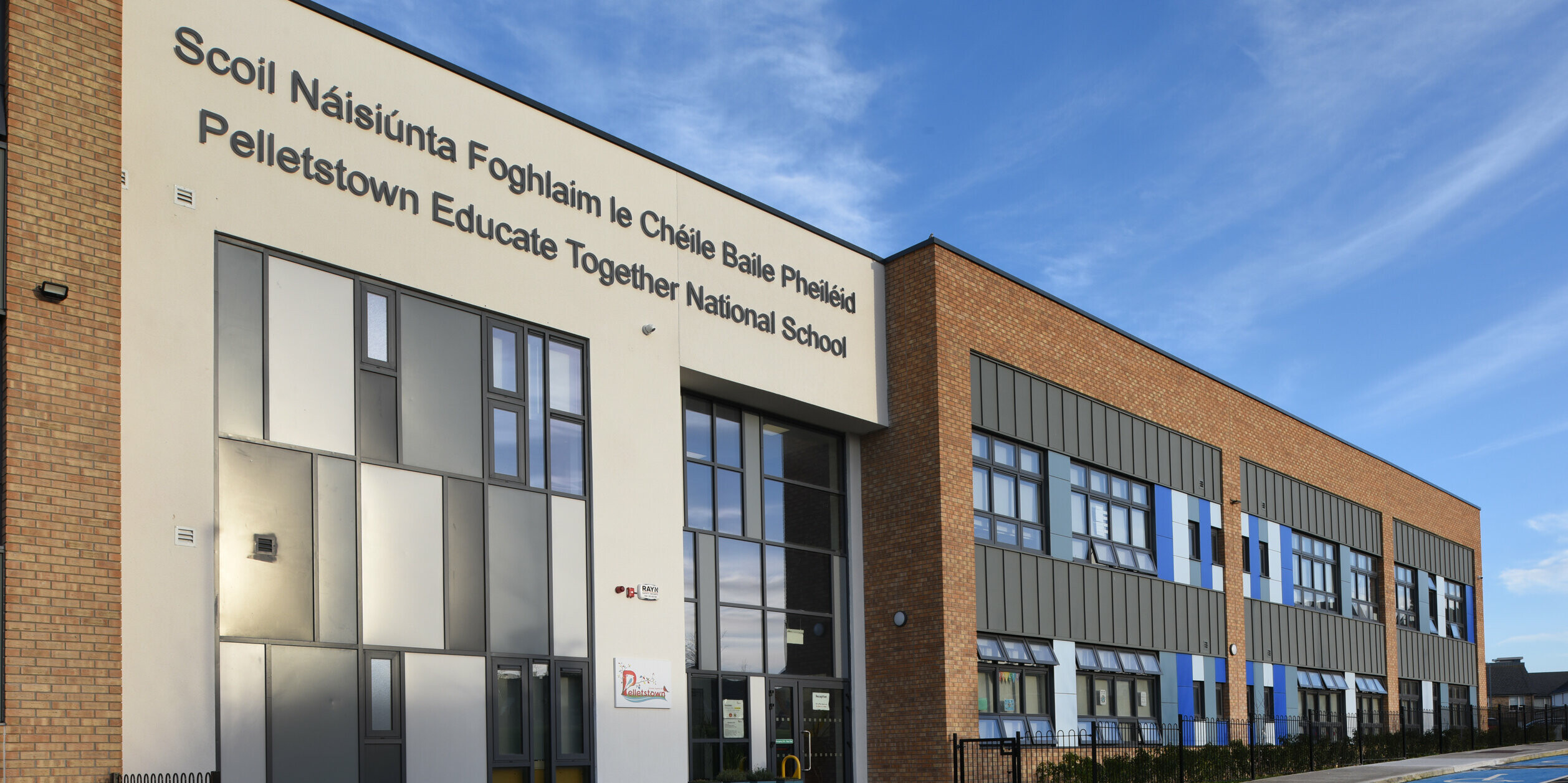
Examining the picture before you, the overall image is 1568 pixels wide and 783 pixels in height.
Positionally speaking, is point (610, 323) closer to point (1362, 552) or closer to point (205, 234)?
point (205, 234)

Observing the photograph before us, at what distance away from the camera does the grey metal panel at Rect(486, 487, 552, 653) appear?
1570 centimetres

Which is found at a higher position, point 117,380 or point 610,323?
point 610,323

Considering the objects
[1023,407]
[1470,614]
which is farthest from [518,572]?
[1470,614]

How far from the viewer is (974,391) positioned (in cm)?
2267

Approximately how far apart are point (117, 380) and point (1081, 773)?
16.6 metres

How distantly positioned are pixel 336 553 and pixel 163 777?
9.53 feet

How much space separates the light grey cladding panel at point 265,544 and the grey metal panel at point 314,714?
11.7 inches

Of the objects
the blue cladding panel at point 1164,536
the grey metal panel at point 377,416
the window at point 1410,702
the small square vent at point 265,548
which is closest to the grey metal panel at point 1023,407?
the blue cladding panel at point 1164,536

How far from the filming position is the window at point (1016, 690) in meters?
21.9

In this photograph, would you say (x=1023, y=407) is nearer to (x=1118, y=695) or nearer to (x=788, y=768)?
(x=1118, y=695)

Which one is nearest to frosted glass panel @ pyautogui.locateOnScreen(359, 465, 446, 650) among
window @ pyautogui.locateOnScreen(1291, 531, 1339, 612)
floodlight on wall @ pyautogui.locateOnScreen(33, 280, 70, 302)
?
floodlight on wall @ pyautogui.locateOnScreen(33, 280, 70, 302)

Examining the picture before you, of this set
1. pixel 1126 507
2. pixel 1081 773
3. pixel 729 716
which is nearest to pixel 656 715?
pixel 729 716

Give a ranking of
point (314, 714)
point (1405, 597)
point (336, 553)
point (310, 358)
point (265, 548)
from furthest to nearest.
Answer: point (1405, 597), point (310, 358), point (336, 553), point (314, 714), point (265, 548)

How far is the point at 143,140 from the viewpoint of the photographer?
13.1 meters
